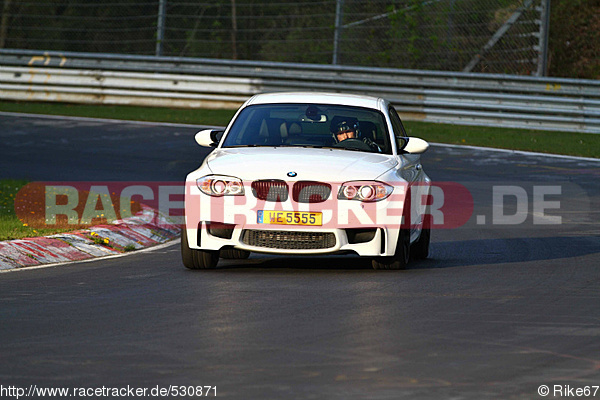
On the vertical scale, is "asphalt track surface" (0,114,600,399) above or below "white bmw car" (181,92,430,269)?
below

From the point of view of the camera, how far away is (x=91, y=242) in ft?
35.0

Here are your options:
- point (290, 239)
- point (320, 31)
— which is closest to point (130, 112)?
point (320, 31)

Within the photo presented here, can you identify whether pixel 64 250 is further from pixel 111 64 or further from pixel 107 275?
pixel 111 64

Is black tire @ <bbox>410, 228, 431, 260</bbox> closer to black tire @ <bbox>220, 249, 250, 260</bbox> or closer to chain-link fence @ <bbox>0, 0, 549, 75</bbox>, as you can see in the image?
black tire @ <bbox>220, 249, 250, 260</bbox>

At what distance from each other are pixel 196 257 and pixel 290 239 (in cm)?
91

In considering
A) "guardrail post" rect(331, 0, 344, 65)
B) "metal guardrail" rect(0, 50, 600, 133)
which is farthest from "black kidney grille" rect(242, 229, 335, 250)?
"guardrail post" rect(331, 0, 344, 65)

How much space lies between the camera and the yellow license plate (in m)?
8.95

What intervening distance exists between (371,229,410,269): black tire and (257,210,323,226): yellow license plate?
0.75 metres

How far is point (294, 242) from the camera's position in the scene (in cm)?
902

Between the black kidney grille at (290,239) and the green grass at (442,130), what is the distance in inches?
518

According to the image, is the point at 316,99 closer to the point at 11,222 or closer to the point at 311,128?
the point at 311,128

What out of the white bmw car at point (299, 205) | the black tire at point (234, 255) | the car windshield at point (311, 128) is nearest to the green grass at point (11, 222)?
the black tire at point (234, 255)

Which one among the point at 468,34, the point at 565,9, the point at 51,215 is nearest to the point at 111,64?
the point at 468,34

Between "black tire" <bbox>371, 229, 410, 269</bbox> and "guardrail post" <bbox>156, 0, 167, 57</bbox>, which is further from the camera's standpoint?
"guardrail post" <bbox>156, 0, 167, 57</bbox>
